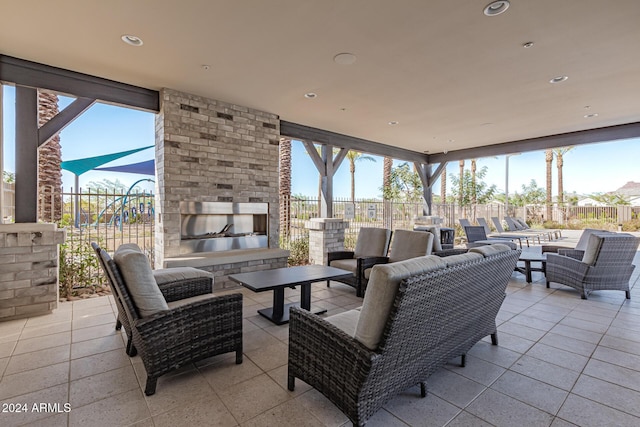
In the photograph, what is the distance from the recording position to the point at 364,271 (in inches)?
173

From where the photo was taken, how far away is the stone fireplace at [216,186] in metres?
4.63

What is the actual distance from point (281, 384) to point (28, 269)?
346 centimetres

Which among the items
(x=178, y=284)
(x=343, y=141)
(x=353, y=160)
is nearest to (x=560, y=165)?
(x=353, y=160)

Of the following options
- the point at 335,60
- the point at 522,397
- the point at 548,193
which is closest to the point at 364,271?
the point at 522,397

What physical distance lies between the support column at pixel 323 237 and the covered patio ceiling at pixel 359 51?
2.28 metres

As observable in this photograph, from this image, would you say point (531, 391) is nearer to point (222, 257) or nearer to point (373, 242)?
point (373, 242)

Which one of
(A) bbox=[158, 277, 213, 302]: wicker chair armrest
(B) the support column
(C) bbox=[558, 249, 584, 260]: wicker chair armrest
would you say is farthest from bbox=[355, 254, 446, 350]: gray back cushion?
(C) bbox=[558, 249, 584, 260]: wicker chair armrest

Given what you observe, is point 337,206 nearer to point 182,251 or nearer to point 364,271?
point 364,271

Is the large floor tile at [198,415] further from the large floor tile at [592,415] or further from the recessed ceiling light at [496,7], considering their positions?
the recessed ceiling light at [496,7]

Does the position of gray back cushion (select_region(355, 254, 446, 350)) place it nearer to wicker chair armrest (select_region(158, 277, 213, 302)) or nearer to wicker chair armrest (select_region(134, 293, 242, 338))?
wicker chair armrest (select_region(134, 293, 242, 338))

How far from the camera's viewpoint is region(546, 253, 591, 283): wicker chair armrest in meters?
4.37

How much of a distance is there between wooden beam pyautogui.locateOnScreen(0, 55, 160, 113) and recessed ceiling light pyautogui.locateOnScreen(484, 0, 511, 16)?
434 centimetres

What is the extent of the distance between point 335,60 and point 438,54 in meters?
1.15

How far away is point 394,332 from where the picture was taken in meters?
1.65
